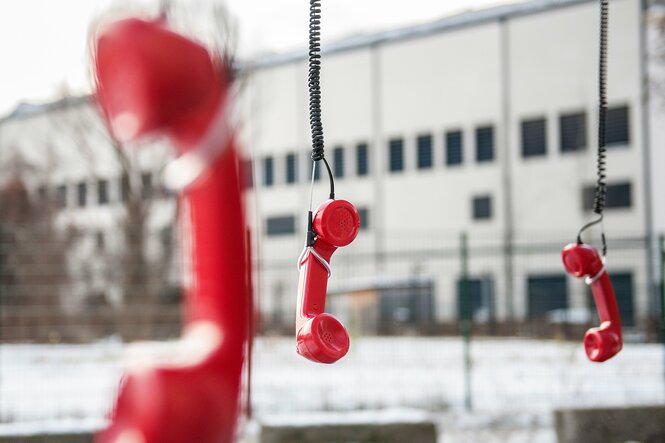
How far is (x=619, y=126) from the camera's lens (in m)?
28.5

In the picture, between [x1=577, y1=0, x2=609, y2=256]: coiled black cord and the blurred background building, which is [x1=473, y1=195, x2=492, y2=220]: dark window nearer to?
the blurred background building

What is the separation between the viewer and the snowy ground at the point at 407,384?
8.73 metres

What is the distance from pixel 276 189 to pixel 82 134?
11.0m

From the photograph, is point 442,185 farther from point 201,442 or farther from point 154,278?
point 201,442

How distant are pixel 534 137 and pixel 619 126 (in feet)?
9.16

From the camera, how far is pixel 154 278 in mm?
9750

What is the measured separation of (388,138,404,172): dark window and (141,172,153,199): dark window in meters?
14.0

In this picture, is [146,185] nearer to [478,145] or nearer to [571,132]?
[478,145]

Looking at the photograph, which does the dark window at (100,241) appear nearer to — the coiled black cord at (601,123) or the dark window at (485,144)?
the coiled black cord at (601,123)

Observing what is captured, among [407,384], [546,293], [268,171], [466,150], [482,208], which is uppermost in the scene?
[466,150]

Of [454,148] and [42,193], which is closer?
[454,148]

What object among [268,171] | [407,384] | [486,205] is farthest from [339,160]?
[407,384]

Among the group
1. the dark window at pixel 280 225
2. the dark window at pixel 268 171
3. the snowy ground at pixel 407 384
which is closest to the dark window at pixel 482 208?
the dark window at pixel 280 225

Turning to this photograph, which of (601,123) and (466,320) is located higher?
(601,123)
